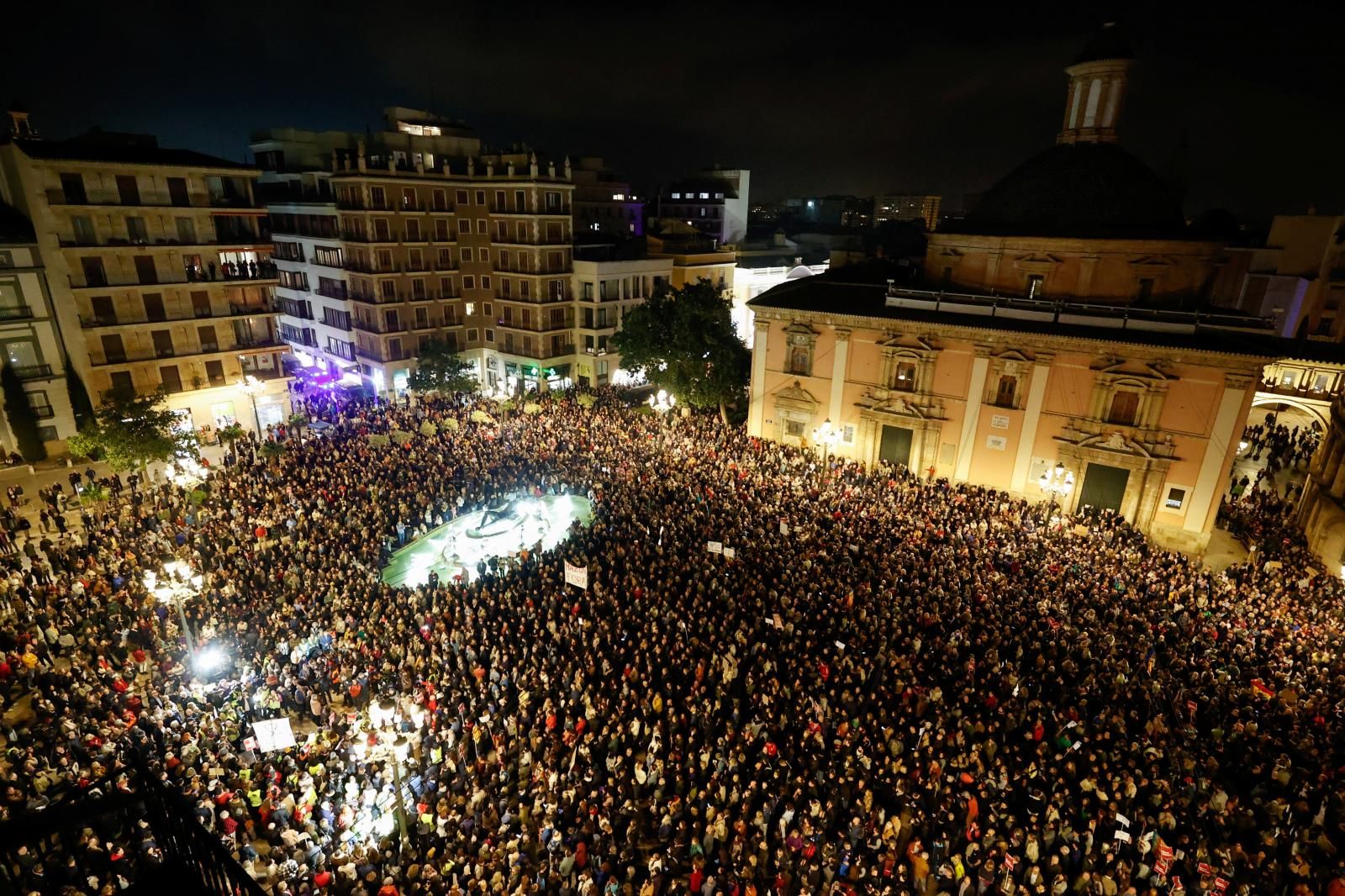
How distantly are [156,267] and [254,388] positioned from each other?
701 cm

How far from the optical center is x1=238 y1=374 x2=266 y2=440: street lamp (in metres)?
34.9

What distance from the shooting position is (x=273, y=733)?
541 inches

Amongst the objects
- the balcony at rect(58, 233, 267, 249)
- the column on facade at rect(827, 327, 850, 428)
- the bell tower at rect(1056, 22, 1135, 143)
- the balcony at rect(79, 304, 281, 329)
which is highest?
the bell tower at rect(1056, 22, 1135, 143)

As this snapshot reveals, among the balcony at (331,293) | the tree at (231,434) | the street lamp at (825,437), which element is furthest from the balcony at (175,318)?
the street lamp at (825,437)

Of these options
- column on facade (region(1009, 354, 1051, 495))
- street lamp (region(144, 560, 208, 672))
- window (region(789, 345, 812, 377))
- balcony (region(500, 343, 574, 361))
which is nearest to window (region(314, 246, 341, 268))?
balcony (region(500, 343, 574, 361))

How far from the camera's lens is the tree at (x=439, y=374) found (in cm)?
4184

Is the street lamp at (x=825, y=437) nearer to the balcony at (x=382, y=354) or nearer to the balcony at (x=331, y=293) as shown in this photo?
the balcony at (x=382, y=354)

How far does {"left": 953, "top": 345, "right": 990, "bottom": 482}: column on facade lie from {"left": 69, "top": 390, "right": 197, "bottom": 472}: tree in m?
34.6

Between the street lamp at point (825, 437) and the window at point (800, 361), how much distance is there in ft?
8.89

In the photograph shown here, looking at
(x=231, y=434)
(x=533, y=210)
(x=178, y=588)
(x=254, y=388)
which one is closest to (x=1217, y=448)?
(x=178, y=588)

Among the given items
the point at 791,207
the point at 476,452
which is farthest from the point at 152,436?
the point at 791,207

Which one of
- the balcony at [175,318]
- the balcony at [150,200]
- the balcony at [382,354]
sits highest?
the balcony at [150,200]

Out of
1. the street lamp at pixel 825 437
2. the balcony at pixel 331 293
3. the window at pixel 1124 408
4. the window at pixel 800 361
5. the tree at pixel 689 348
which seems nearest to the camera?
the window at pixel 1124 408

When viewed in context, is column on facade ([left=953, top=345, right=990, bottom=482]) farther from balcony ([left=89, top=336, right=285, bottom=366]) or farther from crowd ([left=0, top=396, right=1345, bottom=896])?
balcony ([left=89, top=336, right=285, bottom=366])
